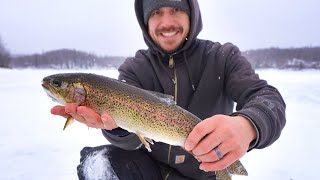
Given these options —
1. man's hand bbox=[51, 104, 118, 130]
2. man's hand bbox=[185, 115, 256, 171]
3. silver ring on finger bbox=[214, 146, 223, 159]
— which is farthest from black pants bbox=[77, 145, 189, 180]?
silver ring on finger bbox=[214, 146, 223, 159]

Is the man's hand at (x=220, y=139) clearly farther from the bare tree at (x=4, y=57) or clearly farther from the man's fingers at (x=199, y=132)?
the bare tree at (x=4, y=57)

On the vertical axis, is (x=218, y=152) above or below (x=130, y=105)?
below

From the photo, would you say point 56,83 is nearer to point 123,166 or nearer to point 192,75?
point 123,166

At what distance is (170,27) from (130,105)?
1.34 m

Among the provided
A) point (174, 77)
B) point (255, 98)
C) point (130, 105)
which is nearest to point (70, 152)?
point (174, 77)

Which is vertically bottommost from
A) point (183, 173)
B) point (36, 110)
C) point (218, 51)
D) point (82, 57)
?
point (82, 57)

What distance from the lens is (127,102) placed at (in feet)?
7.21

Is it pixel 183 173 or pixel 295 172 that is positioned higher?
pixel 183 173

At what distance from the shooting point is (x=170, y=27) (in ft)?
10.8

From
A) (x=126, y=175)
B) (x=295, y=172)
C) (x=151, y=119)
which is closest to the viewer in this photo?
(x=151, y=119)

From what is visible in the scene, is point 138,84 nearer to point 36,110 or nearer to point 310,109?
point 36,110

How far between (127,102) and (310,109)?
10.0 m

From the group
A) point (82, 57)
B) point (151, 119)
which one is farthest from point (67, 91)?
point (82, 57)

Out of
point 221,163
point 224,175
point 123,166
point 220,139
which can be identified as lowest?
point 123,166
